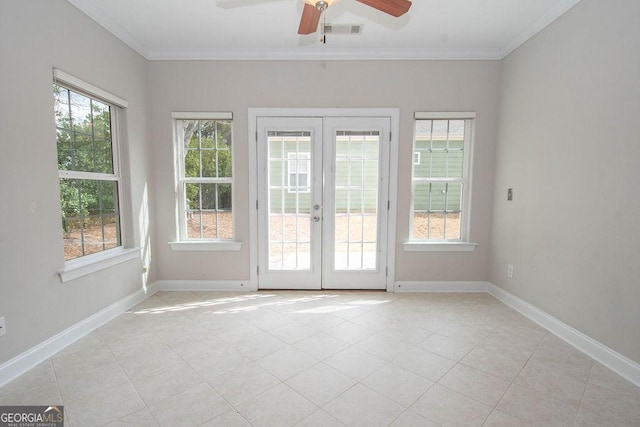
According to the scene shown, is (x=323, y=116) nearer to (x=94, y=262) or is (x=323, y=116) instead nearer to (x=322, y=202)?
(x=322, y=202)

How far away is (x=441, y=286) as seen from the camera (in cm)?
357

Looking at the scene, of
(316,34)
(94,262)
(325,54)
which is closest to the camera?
(94,262)

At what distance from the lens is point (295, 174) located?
346 centimetres

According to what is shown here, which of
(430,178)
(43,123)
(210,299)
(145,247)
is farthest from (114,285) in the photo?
(430,178)

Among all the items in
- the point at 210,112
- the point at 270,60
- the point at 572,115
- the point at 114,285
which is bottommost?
the point at 114,285

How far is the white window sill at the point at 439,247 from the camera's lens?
3.50 m

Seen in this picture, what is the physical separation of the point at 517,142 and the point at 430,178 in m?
0.92

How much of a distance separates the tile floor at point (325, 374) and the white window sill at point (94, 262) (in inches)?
21.0

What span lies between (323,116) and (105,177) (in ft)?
7.48

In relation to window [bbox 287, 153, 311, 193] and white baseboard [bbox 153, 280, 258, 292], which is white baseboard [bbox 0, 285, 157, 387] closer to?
white baseboard [bbox 153, 280, 258, 292]

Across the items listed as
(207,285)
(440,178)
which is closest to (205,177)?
(207,285)

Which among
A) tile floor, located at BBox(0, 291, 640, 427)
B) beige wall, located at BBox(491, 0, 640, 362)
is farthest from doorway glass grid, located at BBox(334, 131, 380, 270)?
beige wall, located at BBox(491, 0, 640, 362)

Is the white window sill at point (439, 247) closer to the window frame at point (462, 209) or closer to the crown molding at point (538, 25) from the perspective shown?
the window frame at point (462, 209)

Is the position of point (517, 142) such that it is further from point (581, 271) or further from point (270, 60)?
point (270, 60)
